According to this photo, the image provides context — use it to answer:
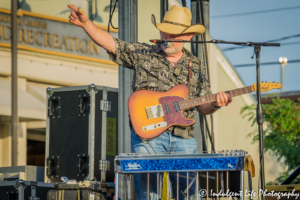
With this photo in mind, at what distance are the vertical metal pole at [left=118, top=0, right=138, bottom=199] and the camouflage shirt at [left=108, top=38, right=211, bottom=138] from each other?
0.83 metres

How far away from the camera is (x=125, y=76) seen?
187 inches

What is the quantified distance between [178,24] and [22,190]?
2.15 m

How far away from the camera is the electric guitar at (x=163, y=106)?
3.70 m

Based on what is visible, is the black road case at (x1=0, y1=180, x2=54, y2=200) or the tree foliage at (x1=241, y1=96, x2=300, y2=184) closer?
the black road case at (x1=0, y1=180, x2=54, y2=200)

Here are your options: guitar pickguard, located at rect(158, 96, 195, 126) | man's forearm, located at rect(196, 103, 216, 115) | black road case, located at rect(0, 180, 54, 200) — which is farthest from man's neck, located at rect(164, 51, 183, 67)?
black road case, located at rect(0, 180, 54, 200)

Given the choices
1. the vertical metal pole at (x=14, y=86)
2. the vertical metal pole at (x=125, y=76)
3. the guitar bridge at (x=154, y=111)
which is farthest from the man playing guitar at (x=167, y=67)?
the vertical metal pole at (x=14, y=86)

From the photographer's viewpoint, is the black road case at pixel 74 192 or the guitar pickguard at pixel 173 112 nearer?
the guitar pickguard at pixel 173 112

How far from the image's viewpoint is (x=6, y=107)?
10.1 metres

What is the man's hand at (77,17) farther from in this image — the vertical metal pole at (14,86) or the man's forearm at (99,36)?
the vertical metal pole at (14,86)

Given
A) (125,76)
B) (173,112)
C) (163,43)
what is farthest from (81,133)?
(163,43)

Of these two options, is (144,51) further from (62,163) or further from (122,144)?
(62,163)

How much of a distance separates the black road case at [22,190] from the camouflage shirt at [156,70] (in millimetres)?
1571

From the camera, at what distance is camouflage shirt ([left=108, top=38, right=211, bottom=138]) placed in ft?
12.5

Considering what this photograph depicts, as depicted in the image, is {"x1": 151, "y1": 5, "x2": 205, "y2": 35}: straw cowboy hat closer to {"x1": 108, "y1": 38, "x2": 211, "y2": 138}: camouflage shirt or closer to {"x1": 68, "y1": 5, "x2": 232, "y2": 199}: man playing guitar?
{"x1": 68, "y1": 5, "x2": 232, "y2": 199}: man playing guitar
